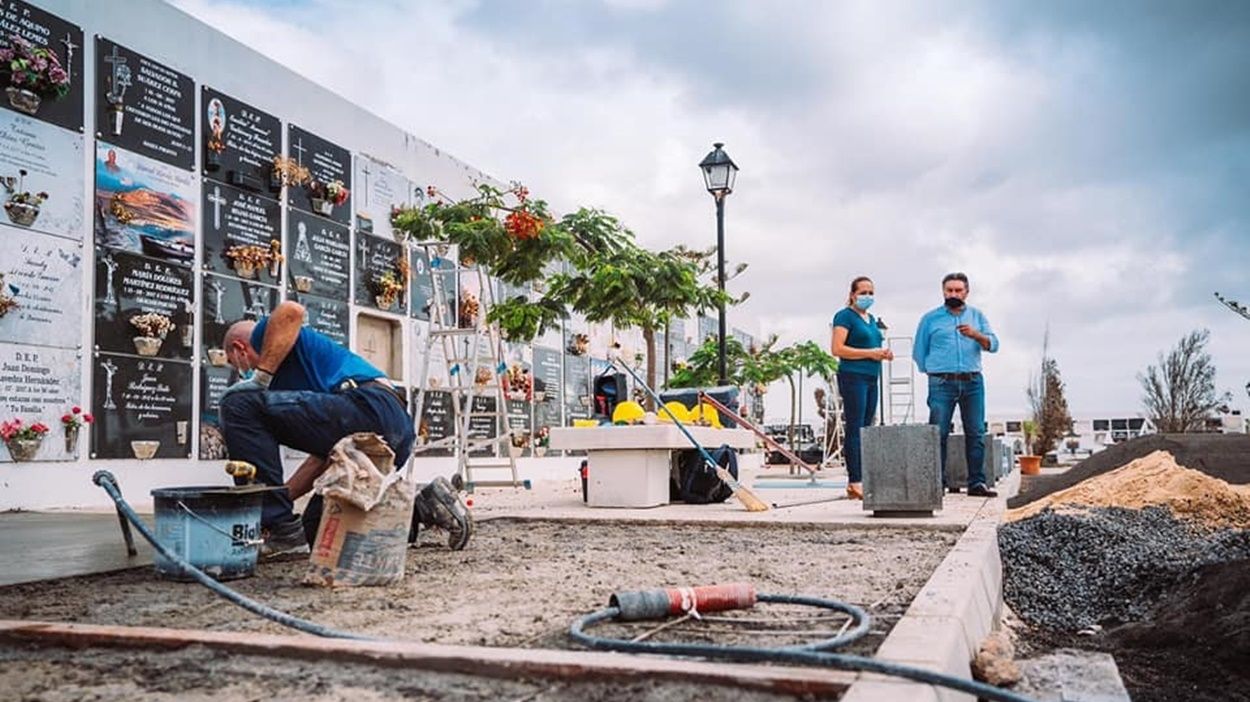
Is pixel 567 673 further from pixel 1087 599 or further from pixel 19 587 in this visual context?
pixel 1087 599

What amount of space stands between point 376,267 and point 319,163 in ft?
4.32

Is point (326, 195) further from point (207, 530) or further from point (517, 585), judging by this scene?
point (517, 585)

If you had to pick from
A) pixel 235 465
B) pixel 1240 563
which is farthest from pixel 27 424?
pixel 1240 563

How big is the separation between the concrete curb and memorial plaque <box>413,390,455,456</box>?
8.63 meters

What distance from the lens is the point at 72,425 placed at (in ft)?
24.9

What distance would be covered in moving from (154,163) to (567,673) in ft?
24.8

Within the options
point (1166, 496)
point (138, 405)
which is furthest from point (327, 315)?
point (1166, 496)

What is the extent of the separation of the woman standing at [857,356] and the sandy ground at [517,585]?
2.36 m

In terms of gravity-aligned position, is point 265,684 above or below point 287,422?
below

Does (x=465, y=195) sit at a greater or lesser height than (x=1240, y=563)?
greater

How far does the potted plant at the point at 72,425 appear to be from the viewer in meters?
7.57

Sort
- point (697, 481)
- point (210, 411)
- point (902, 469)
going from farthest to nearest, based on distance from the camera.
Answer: point (210, 411) < point (697, 481) < point (902, 469)

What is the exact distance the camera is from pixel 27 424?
728 centimetres

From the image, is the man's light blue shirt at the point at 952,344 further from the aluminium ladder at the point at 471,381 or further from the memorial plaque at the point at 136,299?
the memorial plaque at the point at 136,299
